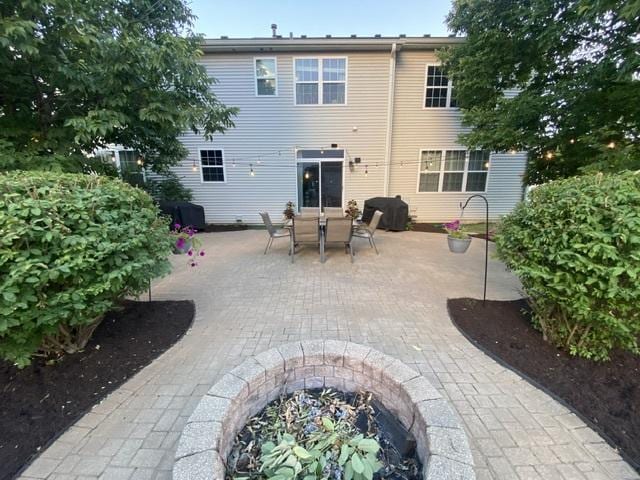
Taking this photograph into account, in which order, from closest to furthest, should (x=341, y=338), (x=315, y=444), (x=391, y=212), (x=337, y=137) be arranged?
(x=315, y=444) < (x=341, y=338) < (x=391, y=212) < (x=337, y=137)

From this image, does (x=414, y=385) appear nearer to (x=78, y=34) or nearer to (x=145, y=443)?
(x=145, y=443)

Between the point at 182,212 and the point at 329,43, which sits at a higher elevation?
the point at 329,43

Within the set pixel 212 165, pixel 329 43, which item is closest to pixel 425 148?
pixel 329 43

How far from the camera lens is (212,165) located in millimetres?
8852

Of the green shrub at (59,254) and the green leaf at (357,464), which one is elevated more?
the green shrub at (59,254)

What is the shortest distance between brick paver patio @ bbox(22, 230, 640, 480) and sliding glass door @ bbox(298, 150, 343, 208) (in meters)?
4.10

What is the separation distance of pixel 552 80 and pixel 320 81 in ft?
18.5

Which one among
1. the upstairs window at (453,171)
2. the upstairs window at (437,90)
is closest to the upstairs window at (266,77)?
the upstairs window at (437,90)

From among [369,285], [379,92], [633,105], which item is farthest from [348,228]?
[379,92]

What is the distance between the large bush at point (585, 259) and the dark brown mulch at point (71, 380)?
339 cm

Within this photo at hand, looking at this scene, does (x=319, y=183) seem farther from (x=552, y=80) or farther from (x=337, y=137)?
(x=552, y=80)

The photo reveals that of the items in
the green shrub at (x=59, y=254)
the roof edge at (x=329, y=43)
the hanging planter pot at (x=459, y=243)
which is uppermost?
the roof edge at (x=329, y=43)

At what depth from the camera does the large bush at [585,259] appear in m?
Answer: 1.79

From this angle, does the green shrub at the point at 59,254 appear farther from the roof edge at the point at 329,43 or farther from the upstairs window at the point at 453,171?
the upstairs window at the point at 453,171
